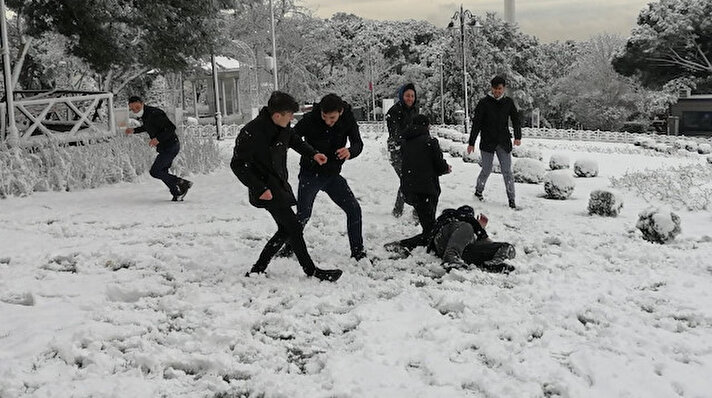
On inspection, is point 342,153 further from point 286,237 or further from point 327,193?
point 286,237

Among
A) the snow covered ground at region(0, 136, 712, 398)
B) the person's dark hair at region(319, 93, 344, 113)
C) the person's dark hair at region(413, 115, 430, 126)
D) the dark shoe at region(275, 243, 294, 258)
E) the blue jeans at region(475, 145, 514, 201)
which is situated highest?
the person's dark hair at region(319, 93, 344, 113)

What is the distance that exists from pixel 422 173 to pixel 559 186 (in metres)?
4.72

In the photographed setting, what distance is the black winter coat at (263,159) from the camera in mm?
5449

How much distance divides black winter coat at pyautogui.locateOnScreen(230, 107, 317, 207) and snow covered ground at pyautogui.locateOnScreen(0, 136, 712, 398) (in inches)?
31.2

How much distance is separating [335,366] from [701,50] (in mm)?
44169

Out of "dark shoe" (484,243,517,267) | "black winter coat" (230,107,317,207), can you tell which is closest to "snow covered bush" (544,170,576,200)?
"dark shoe" (484,243,517,267)

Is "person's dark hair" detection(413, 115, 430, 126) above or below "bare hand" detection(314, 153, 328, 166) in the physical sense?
above

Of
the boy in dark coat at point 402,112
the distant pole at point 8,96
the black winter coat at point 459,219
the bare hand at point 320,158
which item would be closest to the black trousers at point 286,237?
the bare hand at point 320,158

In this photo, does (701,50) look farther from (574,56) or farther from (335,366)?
(335,366)

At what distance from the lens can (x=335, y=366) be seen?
4125 mm

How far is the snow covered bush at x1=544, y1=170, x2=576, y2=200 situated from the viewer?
10953mm

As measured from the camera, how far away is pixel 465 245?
6.52 meters

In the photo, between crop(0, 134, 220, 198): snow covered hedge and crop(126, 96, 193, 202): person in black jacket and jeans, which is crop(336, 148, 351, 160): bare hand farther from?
crop(0, 134, 220, 198): snow covered hedge

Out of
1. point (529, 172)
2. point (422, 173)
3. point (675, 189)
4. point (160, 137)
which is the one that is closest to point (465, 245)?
point (422, 173)
